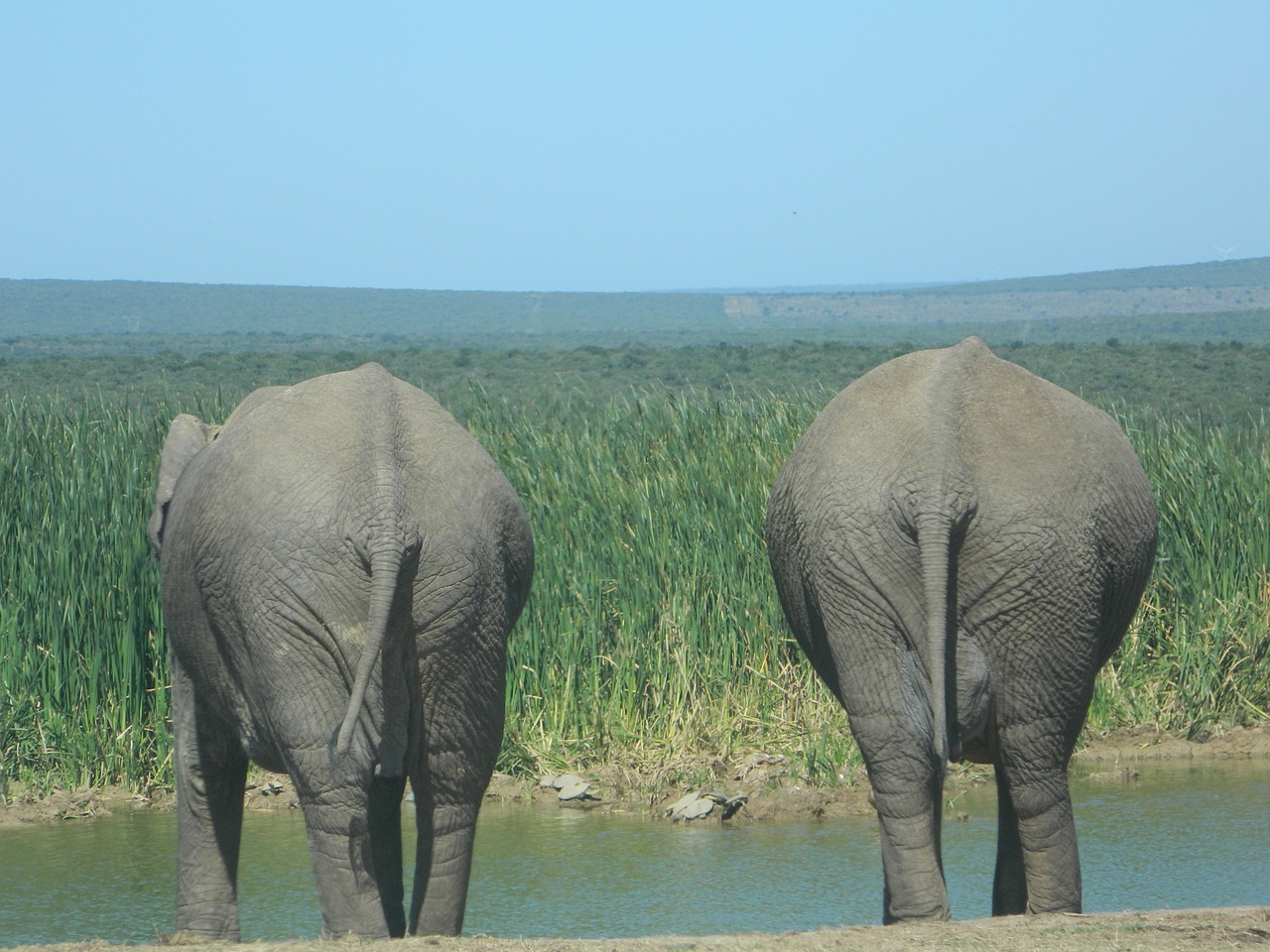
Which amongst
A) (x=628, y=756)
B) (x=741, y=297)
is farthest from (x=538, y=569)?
(x=741, y=297)

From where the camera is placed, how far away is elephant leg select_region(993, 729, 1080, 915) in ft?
16.4

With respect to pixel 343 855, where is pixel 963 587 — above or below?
above

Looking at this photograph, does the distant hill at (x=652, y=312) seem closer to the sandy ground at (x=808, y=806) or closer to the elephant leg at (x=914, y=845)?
the sandy ground at (x=808, y=806)

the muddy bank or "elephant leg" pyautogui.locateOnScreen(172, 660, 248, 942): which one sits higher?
"elephant leg" pyautogui.locateOnScreen(172, 660, 248, 942)

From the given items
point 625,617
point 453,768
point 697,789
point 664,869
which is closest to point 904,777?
point 453,768

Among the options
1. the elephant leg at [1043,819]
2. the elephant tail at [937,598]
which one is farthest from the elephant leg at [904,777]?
the elephant leg at [1043,819]

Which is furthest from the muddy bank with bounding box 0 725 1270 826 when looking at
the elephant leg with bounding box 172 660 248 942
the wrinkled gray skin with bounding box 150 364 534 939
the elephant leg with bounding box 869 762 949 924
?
the wrinkled gray skin with bounding box 150 364 534 939

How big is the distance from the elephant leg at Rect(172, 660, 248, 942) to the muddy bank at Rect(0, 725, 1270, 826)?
354 cm

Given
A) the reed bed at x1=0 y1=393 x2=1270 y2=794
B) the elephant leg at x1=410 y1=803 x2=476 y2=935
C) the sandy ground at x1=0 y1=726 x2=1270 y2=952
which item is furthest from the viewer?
the reed bed at x1=0 y1=393 x2=1270 y2=794

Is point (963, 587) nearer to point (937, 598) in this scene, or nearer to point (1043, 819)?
point (937, 598)

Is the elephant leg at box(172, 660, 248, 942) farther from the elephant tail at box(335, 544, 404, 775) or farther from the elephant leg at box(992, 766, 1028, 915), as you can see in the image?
the elephant leg at box(992, 766, 1028, 915)

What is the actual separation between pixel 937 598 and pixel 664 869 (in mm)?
3269

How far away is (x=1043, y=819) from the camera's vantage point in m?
5.05

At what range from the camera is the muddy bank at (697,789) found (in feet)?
28.5
